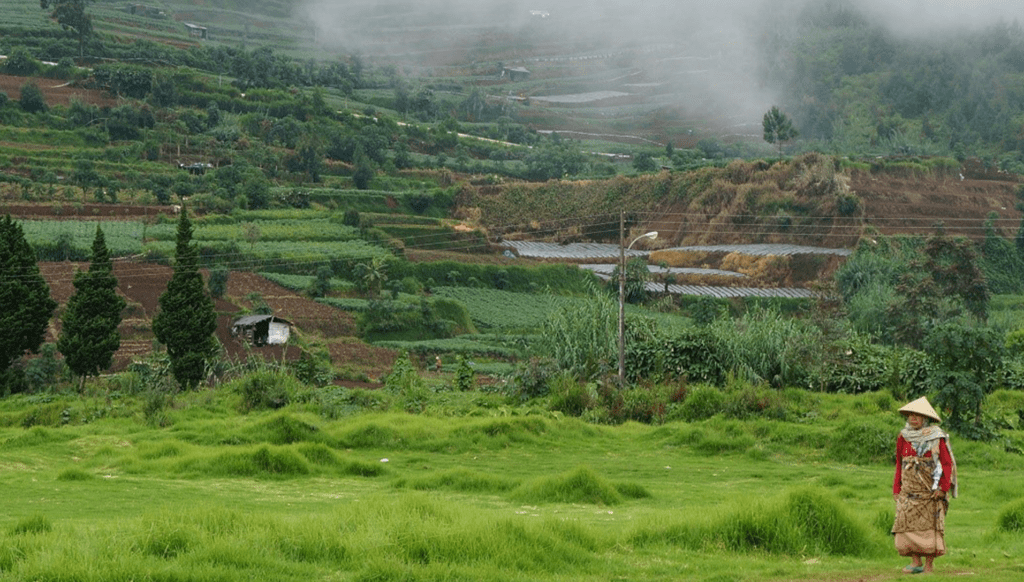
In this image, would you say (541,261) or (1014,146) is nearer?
(541,261)

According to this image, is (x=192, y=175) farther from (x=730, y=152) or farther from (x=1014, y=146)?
(x=1014, y=146)

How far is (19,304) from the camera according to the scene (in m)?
37.3

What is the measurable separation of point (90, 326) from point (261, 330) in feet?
56.6

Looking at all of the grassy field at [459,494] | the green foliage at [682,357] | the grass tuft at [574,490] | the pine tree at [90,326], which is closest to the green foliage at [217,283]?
the pine tree at [90,326]

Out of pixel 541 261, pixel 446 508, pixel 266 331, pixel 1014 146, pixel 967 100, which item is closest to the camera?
pixel 446 508

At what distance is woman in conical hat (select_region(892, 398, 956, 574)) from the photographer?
37.8ft

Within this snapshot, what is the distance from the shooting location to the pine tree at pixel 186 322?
3766 centimetres

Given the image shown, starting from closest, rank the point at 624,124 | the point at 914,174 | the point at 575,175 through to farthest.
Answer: the point at 914,174 < the point at 575,175 < the point at 624,124

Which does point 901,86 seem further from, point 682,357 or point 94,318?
point 94,318

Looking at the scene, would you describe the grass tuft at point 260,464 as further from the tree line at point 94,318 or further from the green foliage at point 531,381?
the tree line at point 94,318

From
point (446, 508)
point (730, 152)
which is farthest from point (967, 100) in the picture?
point (446, 508)

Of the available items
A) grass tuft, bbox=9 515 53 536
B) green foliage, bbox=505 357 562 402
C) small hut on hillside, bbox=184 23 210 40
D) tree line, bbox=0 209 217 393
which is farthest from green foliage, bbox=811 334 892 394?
small hut on hillside, bbox=184 23 210 40

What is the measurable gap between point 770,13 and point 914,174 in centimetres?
11020

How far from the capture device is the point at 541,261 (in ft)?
270
